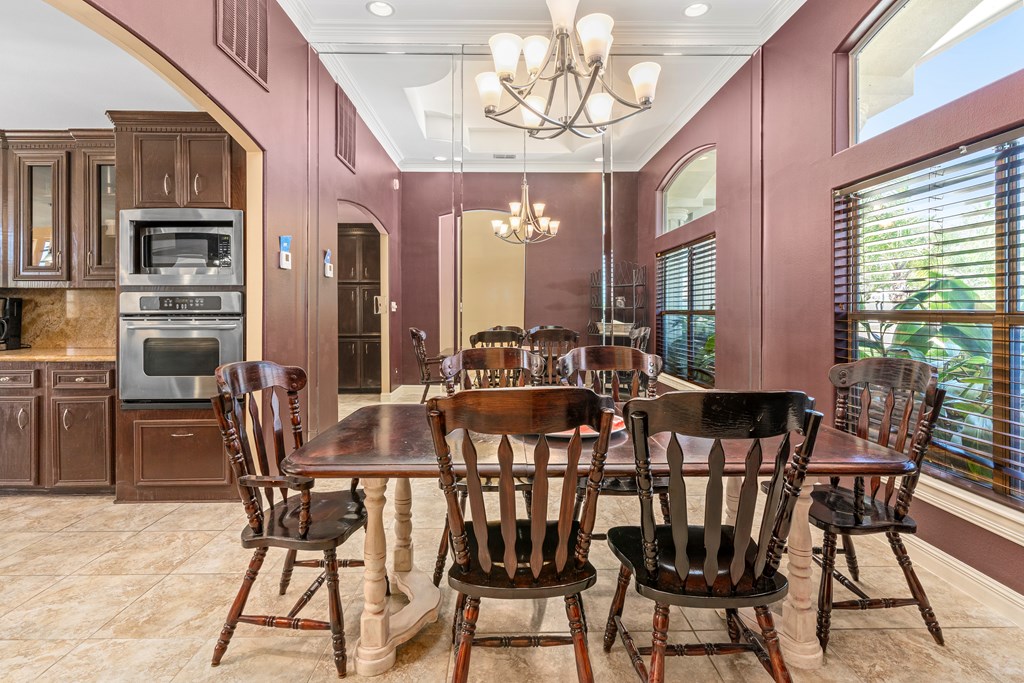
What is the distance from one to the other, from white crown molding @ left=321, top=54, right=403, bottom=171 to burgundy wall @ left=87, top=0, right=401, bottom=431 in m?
0.08

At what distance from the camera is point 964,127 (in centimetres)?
205

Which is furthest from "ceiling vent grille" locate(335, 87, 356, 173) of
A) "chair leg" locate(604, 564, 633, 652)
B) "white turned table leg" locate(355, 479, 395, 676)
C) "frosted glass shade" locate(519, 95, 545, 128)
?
"chair leg" locate(604, 564, 633, 652)

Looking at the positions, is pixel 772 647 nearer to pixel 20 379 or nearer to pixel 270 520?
pixel 270 520

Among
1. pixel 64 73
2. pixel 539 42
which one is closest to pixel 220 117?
pixel 64 73

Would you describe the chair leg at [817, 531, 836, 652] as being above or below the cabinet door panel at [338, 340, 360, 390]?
below

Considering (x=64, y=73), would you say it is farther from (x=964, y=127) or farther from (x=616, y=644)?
(x=964, y=127)

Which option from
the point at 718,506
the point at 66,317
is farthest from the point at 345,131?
the point at 718,506

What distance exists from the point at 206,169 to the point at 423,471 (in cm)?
269

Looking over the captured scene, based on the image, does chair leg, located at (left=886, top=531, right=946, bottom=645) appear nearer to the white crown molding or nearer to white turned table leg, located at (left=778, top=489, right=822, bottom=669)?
white turned table leg, located at (left=778, top=489, right=822, bottom=669)

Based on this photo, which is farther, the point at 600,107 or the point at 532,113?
the point at 532,113

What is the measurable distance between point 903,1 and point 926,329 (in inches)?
65.8

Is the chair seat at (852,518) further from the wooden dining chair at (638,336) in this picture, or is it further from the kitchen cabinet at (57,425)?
the kitchen cabinet at (57,425)

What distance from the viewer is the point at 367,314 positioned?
6785mm

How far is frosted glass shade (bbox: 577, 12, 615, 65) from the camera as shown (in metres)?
2.29
